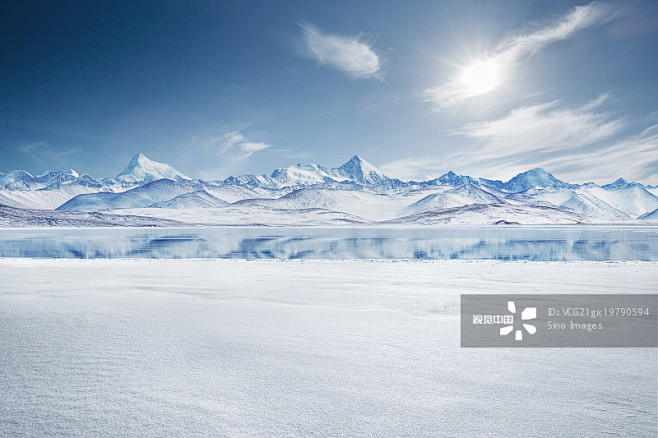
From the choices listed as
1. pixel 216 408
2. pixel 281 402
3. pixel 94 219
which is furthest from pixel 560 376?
pixel 94 219

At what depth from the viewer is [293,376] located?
11.5ft

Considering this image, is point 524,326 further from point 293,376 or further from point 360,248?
point 360,248

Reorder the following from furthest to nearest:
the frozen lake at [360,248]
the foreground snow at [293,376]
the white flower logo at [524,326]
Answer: the frozen lake at [360,248] → the white flower logo at [524,326] → the foreground snow at [293,376]

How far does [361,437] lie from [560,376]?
A: 7.25ft

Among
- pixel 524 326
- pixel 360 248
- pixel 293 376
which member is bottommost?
pixel 293 376

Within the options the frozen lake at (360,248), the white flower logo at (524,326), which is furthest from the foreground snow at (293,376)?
the frozen lake at (360,248)

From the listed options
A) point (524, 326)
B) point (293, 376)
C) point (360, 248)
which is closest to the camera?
point (293, 376)

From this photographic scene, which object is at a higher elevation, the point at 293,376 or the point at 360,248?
the point at 360,248

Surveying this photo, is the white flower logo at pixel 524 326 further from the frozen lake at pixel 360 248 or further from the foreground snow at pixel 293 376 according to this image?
the frozen lake at pixel 360 248

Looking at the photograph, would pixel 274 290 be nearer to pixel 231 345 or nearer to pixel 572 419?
pixel 231 345

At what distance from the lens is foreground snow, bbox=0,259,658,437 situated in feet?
9.02

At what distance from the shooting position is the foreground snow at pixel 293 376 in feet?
9.02

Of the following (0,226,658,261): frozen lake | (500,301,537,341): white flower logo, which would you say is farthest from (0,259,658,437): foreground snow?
(0,226,658,261): frozen lake

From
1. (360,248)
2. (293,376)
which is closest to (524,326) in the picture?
(293,376)
